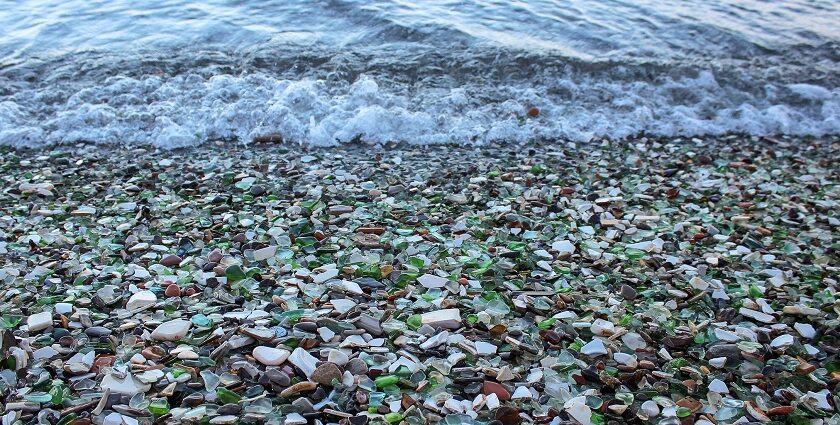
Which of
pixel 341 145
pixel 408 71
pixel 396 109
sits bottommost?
pixel 341 145

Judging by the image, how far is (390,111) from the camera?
651 centimetres

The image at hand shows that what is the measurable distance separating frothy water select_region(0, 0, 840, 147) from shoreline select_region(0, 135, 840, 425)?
0.80 m

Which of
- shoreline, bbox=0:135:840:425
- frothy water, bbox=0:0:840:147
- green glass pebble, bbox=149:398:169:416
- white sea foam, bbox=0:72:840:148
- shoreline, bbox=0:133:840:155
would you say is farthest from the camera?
frothy water, bbox=0:0:840:147

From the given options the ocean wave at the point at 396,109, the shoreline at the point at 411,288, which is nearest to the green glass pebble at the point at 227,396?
the shoreline at the point at 411,288

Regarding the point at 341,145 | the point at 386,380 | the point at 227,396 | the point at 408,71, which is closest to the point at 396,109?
the point at 341,145

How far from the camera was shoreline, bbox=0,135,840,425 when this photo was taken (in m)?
2.82

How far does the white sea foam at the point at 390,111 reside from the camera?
20.1 feet

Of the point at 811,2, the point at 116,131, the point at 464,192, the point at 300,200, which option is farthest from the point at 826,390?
the point at 811,2

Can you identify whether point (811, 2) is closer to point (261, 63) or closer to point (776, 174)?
point (776, 174)

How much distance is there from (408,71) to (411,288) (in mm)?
4633

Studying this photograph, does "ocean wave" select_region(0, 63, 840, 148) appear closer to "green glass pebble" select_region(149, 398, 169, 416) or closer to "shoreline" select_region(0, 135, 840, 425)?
"shoreline" select_region(0, 135, 840, 425)

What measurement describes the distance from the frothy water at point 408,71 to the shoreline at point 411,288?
80 centimetres

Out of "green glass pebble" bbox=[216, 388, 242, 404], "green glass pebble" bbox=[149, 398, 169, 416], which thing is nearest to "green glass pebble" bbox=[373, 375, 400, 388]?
"green glass pebble" bbox=[216, 388, 242, 404]

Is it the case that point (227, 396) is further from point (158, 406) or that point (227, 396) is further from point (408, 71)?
point (408, 71)
